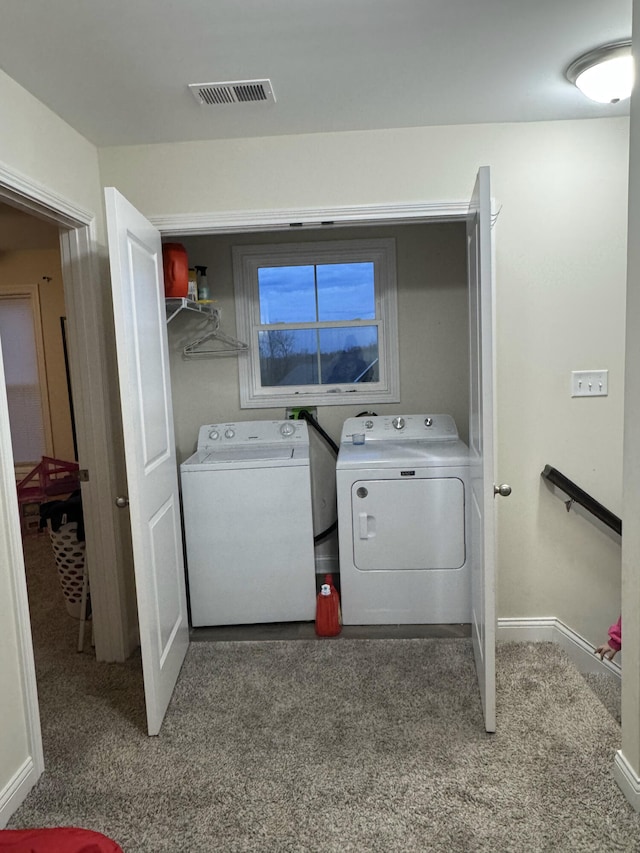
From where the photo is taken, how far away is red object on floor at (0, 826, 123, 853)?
1.08 m

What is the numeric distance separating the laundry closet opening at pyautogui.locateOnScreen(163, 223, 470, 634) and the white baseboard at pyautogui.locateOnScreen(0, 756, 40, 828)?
1.99 meters

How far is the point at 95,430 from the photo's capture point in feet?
9.09

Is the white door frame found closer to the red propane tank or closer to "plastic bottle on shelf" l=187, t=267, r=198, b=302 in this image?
the red propane tank

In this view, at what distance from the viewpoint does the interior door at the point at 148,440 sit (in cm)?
211

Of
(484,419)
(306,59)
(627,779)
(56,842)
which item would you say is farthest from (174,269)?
(627,779)

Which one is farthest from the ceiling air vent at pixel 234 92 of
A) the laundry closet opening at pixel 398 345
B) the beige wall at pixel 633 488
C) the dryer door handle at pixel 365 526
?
the dryer door handle at pixel 365 526

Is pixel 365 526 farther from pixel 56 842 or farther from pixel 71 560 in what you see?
pixel 56 842

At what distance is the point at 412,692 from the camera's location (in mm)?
2557

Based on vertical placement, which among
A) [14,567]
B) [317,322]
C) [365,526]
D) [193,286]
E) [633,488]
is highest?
[193,286]

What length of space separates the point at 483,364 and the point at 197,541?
5.76 feet

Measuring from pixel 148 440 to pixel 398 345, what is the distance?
6.10ft

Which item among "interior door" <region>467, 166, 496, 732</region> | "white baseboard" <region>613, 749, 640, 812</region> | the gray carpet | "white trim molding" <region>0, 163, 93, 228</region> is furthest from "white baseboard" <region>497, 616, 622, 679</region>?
"white trim molding" <region>0, 163, 93, 228</region>

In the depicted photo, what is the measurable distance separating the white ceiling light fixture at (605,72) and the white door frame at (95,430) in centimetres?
194

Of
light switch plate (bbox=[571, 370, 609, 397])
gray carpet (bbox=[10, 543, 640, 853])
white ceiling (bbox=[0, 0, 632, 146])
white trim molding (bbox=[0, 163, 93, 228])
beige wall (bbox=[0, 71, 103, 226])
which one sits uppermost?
white ceiling (bbox=[0, 0, 632, 146])
